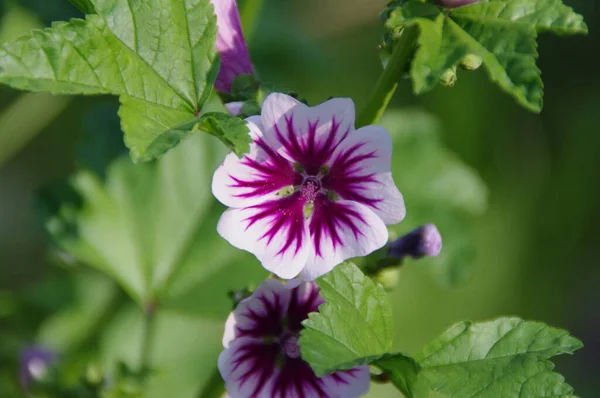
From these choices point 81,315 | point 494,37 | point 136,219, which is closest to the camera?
point 494,37

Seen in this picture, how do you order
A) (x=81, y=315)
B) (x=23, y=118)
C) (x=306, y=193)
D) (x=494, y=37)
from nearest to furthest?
(x=494, y=37) → (x=306, y=193) → (x=81, y=315) → (x=23, y=118)

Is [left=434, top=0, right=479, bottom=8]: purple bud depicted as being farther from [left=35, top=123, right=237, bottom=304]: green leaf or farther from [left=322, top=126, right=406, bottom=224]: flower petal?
[left=35, top=123, right=237, bottom=304]: green leaf

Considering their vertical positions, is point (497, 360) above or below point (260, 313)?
above

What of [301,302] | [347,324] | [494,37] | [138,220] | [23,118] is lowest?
[23,118]

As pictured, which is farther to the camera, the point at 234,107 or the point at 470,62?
the point at 234,107

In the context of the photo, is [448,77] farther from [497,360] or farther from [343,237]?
[497,360]

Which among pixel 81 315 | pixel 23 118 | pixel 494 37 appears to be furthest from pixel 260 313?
pixel 23 118

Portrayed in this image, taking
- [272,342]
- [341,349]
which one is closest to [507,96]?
[272,342]
